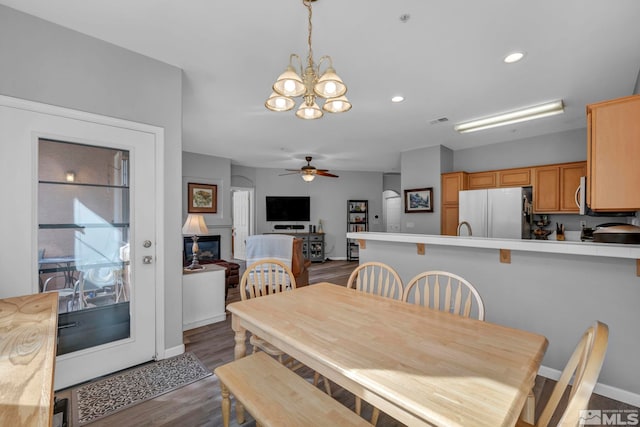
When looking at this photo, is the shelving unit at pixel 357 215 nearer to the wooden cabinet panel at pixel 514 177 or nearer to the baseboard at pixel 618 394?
the wooden cabinet panel at pixel 514 177

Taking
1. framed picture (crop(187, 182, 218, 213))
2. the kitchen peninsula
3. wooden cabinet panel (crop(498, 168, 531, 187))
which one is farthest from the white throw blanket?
wooden cabinet panel (crop(498, 168, 531, 187))

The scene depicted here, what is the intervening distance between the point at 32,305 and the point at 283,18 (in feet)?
7.50

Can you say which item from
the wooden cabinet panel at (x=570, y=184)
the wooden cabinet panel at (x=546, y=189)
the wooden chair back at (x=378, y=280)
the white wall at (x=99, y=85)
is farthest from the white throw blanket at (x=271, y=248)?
the wooden cabinet panel at (x=570, y=184)

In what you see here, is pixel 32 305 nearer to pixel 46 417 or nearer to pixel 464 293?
pixel 46 417

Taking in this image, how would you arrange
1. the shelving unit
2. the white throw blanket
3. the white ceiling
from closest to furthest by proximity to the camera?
the white ceiling
the white throw blanket
the shelving unit

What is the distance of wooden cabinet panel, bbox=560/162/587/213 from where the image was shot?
4258mm

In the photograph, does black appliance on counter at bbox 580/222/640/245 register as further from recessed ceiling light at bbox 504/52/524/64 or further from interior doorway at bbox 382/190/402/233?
interior doorway at bbox 382/190/402/233

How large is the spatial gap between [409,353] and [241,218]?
7563 millimetres

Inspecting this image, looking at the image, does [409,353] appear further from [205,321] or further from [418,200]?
[418,200]

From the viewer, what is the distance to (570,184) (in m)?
4.33

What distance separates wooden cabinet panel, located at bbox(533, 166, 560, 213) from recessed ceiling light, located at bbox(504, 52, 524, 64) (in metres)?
2.89

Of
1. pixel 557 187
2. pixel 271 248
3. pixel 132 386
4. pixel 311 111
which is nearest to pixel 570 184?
pixel 557 187

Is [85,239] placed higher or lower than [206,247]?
higher

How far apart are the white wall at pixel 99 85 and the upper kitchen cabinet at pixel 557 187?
207 inches
